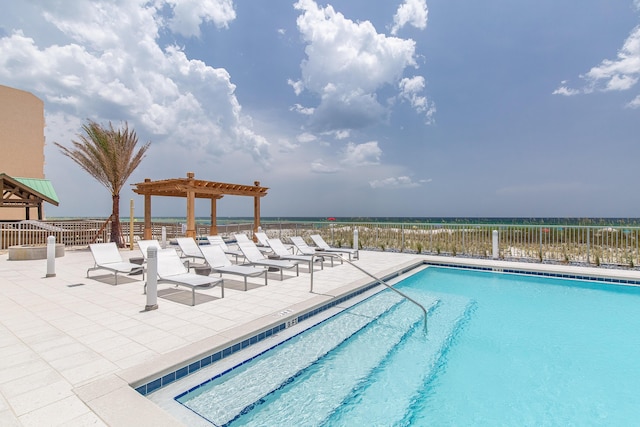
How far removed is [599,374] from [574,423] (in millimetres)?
1296

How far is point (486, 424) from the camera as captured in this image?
8.81 ft

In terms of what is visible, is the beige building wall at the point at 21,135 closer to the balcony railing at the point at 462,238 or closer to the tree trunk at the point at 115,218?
the balcony railing at the point at 462,238

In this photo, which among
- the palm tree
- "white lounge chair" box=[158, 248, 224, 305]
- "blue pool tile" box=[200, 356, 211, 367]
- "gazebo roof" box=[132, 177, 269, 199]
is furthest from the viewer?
the palm tree

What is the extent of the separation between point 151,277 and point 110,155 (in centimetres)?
1075

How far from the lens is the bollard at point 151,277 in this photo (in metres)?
4.50

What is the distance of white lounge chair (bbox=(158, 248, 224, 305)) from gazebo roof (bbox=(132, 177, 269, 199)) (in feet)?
21.1

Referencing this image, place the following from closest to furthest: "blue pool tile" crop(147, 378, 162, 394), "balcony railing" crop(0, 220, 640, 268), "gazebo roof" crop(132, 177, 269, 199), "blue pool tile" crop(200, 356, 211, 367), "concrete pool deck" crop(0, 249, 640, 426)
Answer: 1. "concrete pool deck" crop(0, 249, 640, 426)
2. "blue pool tile" crop(147, 378, 162, 394)
3. "blue pool tile" crop(200, 356, 211, 367)
4. "balcony railing" crop(0, 220, 640, 268)
5. "gazebo roof" crop(132, 177, 269, 199)

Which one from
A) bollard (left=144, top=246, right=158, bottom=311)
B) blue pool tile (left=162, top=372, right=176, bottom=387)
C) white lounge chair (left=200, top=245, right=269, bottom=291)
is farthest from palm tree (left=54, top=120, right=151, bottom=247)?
blue pool tile (left=162, top=372, right=176, bottom=387)

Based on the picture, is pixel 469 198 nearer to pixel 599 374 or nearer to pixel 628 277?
pixel 628 277

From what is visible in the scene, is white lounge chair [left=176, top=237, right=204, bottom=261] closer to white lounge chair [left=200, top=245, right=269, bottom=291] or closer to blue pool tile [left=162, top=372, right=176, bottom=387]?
white lounge chair [left=200, top=245, right=269, bottom=291]

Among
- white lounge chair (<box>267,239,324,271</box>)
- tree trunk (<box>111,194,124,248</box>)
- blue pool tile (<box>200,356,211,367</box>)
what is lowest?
blue pool tile (<box>200,356,211,367</box>)

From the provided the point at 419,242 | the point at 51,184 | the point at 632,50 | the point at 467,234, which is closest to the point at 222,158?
the point at 51,184

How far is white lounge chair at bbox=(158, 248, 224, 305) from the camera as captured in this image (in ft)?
16.4

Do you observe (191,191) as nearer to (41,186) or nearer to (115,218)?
(115,218)
